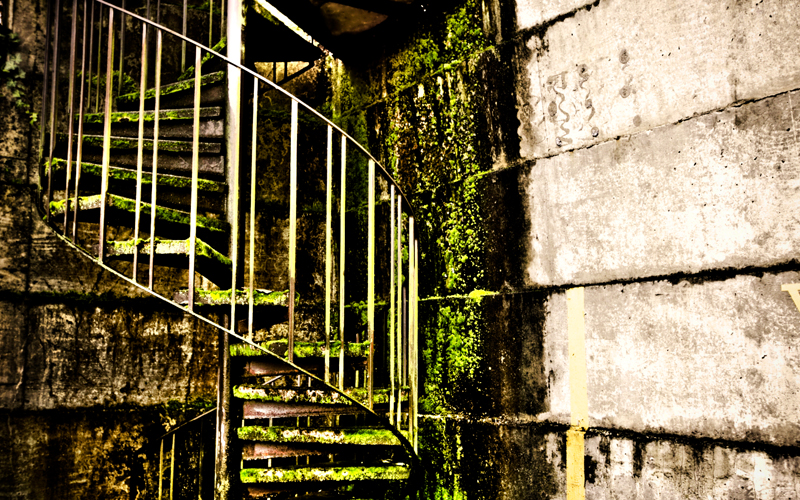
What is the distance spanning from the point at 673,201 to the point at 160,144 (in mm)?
2508

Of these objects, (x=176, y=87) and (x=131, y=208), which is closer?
(x=131, y=208)

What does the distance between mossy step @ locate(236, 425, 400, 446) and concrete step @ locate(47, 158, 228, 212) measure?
3.82 feet

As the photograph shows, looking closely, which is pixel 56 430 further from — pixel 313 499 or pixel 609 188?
pixel 609 188

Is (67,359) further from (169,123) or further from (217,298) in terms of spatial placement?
(169,123)

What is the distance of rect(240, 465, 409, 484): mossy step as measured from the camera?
243 centimetres

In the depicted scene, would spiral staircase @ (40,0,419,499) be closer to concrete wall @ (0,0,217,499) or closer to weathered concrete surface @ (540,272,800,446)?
concrete wall @ (0,0,217,499)

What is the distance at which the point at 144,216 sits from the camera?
2.44 meters

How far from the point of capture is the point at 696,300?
2.22 metres

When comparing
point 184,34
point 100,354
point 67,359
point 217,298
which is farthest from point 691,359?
point 184,34

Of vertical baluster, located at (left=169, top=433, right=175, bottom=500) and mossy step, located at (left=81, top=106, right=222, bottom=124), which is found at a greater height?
mossy step, located at (left=81, top=106, right=222, bottom=124)

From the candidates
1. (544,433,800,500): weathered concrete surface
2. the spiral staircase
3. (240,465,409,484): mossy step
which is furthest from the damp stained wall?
(240,465,409,484): mossy step

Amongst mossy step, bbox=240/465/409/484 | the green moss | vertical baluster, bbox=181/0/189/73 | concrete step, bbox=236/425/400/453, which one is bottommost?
mossy step, bbox=240/465/409/484

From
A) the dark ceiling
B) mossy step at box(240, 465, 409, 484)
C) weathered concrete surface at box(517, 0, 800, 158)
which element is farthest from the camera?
the dark ceiling

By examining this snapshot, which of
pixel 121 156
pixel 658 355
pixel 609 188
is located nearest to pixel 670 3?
pixel 609 188
